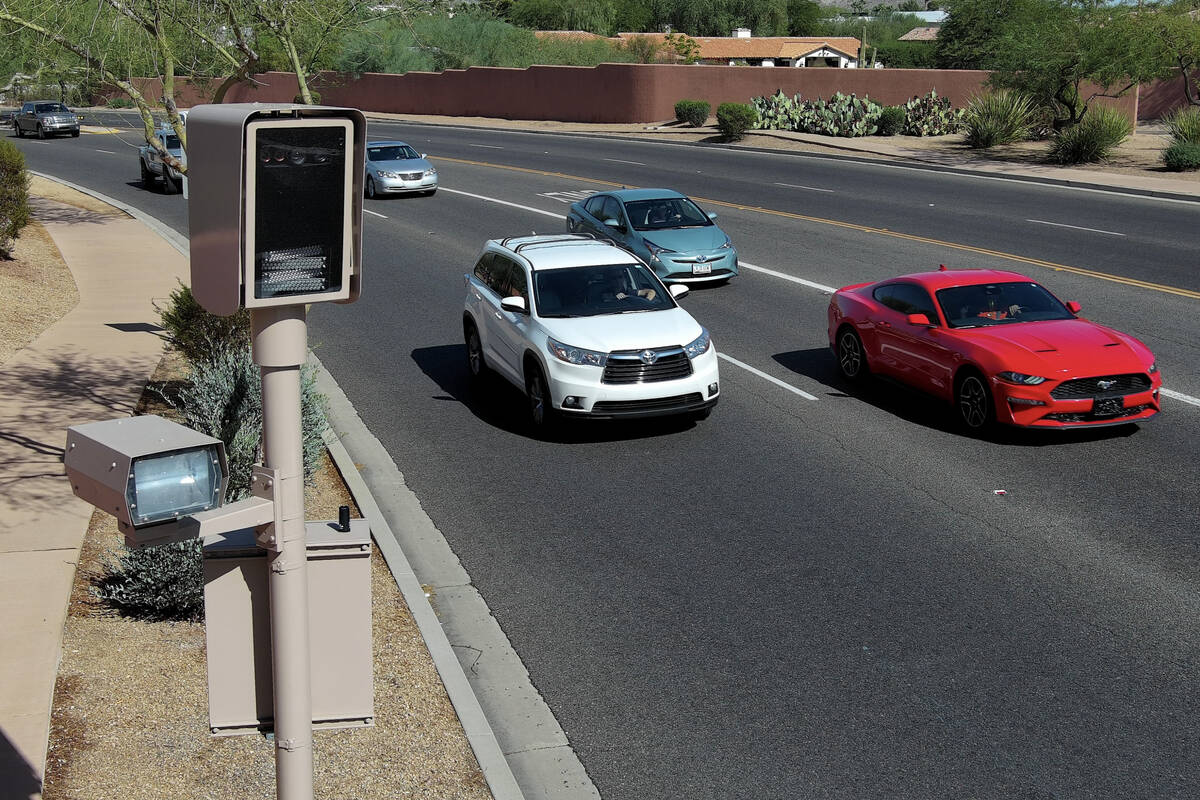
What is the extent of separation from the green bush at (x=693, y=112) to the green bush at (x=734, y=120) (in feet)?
18.4

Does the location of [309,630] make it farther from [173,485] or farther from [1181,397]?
[1181,397]

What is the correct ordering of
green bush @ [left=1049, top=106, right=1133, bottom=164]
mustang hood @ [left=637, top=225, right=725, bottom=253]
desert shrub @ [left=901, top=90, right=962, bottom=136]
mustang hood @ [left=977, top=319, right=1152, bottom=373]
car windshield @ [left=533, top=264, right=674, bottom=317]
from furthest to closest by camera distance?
desert shrub @ [left=901, top=90, right=962, bottom=136] → green bush @ [left=1049, top=106, right=1133, bottom=164] → mustang hood @ [left=637, top=225, right=725, bottom=253] → car windshield @ [left=533, top=264, right=674, bottom=317] → mustang hood @ [left=977, top=319, right=1152, bottom=373]

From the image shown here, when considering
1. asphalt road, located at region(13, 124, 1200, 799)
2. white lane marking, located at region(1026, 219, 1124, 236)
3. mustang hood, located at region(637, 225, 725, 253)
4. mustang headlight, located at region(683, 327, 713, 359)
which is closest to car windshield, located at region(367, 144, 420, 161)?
mustang hood, located at region(637, 225, 725, 253)

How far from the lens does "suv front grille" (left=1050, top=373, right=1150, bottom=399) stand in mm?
12164

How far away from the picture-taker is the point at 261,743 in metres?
6.83

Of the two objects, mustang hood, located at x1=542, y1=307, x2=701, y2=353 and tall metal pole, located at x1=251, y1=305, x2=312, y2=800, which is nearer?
tall metal pole, located at x1=251, y1=305, x2=312, y2=800

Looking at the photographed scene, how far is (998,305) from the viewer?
13711mm

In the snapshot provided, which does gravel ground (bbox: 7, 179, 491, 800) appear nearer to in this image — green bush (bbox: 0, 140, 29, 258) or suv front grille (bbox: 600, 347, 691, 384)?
suv front grille (bbox: 600, 347, 691, 384)

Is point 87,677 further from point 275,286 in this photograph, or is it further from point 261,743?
point 275,286

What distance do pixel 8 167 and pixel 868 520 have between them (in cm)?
1793

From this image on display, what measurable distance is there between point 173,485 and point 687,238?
17377mm

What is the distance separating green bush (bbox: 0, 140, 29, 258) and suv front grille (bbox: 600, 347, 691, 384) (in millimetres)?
13103

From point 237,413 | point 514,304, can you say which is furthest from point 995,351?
point 237,413

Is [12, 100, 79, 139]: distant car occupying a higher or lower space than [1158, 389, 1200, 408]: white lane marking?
higher
